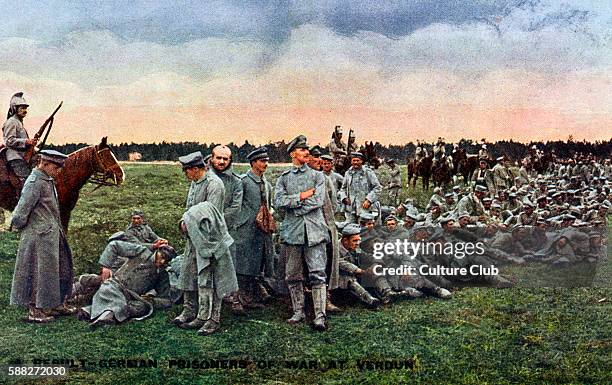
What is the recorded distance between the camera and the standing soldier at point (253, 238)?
7418 mm

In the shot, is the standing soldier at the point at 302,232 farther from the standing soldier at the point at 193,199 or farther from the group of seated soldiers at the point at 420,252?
the standing soldier at the point at 193,199

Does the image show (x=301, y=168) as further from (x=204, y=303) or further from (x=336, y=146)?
(x=204, y=303)

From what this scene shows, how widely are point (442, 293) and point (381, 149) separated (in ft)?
5.53

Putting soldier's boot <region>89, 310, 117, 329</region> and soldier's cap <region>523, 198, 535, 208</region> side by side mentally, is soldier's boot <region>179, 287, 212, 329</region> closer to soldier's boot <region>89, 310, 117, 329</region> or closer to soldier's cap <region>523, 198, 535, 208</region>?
soldier's boot <region>89, 310, 117, 329</region>

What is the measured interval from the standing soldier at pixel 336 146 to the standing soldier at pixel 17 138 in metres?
3.06

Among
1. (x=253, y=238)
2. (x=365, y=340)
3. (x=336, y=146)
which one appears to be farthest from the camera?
(x=336, y=146)

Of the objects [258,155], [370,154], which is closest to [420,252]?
Answer: [370,154]

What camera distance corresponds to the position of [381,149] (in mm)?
8062


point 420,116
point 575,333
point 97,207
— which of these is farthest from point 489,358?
point 97,207

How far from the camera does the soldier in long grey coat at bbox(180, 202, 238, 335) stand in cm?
702

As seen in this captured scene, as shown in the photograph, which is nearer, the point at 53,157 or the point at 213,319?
the point at 213,319

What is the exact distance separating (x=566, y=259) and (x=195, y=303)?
151 inches

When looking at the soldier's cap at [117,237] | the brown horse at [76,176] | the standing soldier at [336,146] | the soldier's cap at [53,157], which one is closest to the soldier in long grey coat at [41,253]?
the soldier's cap at [53,157]

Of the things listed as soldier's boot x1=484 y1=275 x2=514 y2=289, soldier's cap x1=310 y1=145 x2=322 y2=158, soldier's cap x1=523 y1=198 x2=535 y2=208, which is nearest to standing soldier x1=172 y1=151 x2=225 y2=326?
soldier's cap x1=310 y1=145 x2=322 y2=158
